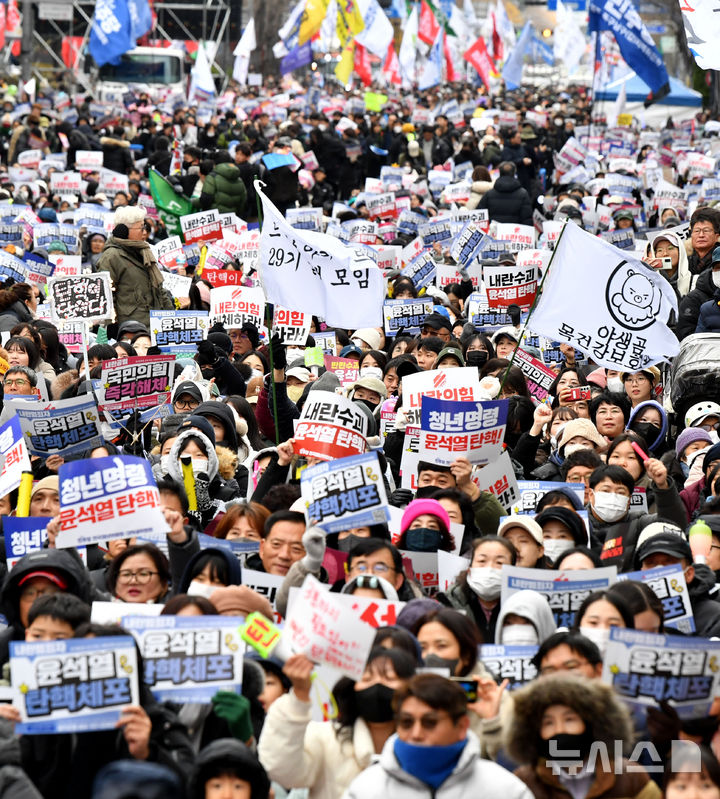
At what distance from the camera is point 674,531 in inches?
289

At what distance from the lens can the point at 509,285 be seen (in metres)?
13.9

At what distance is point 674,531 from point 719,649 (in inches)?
82.2

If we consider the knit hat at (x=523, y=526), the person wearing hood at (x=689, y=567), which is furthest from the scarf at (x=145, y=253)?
the person wearing hood at (x=689, y=567)

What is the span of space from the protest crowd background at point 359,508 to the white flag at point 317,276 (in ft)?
0.07

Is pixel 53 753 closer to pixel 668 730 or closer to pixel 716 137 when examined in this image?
pixel 668 730

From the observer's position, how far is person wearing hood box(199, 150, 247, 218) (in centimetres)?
1955

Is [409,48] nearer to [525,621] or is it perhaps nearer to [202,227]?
[202,227]

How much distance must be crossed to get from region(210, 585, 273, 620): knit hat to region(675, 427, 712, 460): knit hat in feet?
13.7

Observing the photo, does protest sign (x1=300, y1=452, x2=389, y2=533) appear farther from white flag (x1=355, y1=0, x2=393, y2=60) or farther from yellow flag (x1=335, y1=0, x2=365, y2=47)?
yellow flag (x1=335, y1=0, x2=365, y2=47)

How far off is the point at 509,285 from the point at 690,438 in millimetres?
4643

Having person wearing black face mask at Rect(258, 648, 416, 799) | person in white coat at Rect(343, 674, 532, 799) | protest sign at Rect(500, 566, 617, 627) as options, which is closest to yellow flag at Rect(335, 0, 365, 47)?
protest sign at Rect(500, 566, 617, 627)

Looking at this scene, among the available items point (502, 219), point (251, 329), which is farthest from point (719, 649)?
point (502, 219)

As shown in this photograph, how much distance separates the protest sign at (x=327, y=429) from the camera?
853 cm

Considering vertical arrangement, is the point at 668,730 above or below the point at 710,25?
below
